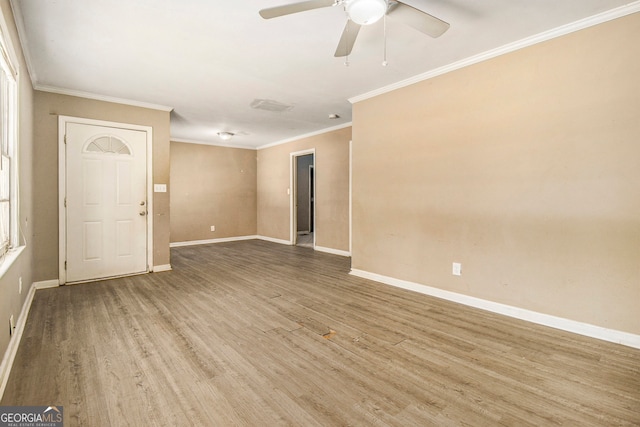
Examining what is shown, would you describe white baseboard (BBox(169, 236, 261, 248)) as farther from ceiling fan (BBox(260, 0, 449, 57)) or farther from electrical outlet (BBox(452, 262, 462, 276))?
ceiling fan (BBox(260, 0, 449, 57))

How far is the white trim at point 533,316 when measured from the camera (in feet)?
7.73

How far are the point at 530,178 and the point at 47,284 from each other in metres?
5.62

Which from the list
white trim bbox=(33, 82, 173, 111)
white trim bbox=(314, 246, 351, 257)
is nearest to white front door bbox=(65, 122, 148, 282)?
white trim bbox=(33, 82, 173, 111)

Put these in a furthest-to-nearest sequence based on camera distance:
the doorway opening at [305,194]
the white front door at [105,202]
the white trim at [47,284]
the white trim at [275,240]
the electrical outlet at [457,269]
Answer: the doorway opening at [305,194]
the white trim at [275,240]
the white front door at [105,202]
the white trim at [47,284]
the electrical outlet at [457,269]

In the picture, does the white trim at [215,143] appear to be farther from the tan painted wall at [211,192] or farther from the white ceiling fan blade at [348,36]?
the white ceiling fan blade at [348,36]

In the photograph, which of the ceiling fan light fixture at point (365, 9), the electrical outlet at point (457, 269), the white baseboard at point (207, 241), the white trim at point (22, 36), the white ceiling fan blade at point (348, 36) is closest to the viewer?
the ceiling fan light fixture at point (365, 9)

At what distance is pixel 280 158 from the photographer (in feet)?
24.7

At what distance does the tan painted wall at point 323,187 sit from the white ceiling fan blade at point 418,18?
374 cm

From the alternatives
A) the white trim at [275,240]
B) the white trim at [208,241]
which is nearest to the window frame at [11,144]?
the white trim at [208,241]

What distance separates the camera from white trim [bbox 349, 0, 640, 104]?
234 cm

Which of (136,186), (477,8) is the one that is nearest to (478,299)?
(477,8)

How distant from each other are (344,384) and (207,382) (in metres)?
0.84

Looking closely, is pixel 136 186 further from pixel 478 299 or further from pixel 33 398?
pixel 478 299

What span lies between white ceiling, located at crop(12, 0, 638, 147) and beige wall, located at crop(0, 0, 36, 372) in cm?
22
